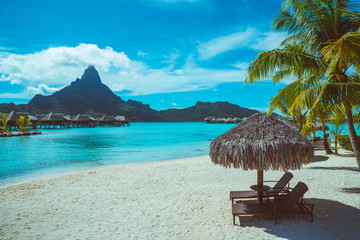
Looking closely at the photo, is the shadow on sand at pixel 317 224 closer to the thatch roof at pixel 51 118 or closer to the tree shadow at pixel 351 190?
the tree shadow at pixel 351 190

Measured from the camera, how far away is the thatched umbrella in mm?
3631

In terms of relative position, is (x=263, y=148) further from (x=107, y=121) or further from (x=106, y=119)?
(x=107, y=121)

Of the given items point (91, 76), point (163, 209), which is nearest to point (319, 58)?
point (163, 209)

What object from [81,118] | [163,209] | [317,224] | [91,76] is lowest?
[163,209]

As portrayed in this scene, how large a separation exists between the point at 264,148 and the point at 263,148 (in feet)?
0.05

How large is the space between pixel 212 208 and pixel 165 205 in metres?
1.06

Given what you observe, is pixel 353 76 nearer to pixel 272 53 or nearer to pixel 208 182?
pixel 272 53

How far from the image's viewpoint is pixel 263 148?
3.64 metres

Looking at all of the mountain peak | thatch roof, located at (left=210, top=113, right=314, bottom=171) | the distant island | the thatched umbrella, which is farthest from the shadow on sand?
the mountain peak

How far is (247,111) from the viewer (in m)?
104

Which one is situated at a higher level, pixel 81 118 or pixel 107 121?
pixel 81 118

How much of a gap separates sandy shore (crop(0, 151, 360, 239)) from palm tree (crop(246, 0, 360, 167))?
1792mm

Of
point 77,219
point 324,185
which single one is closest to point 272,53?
point 324,185

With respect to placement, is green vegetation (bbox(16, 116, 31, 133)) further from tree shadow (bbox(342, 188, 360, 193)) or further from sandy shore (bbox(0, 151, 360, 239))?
tree shadow (bbox(342, 188, 360, 193))
